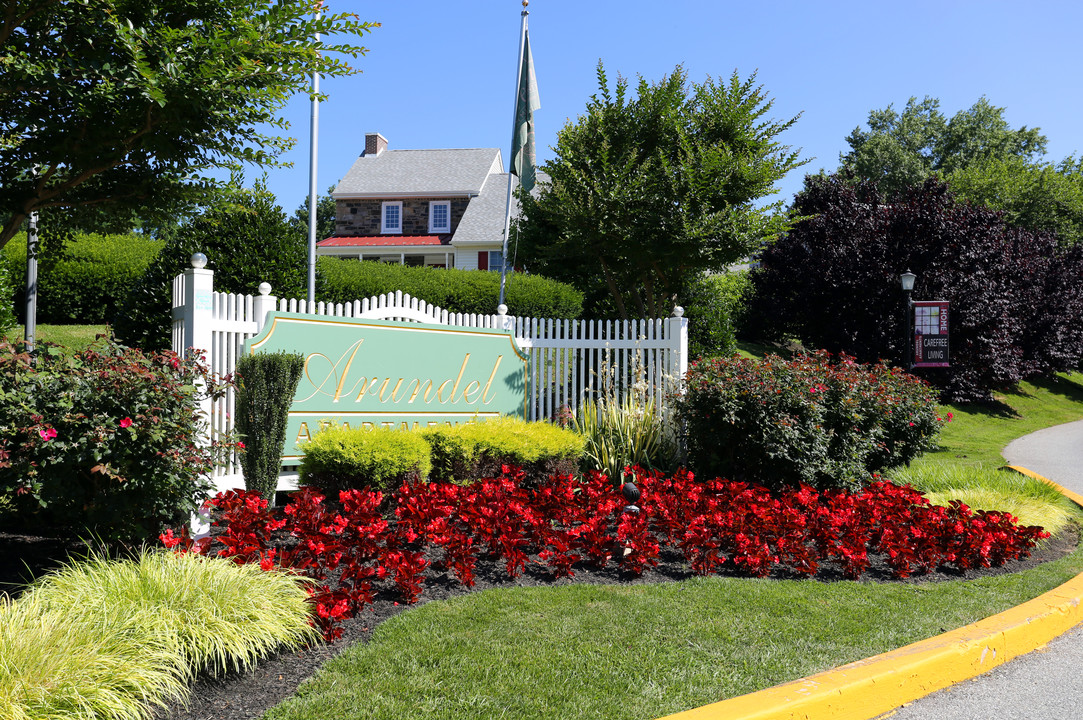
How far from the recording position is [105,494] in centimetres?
415

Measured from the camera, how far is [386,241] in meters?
33.4

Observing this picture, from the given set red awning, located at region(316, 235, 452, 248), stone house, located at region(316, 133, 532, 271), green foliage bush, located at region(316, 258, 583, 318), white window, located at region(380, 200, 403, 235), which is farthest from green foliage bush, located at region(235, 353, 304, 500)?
white window, located at region(380, 200, 403, 235)

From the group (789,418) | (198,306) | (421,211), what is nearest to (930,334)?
(789,418)

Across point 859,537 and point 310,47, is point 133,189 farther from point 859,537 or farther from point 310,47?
point 859,537

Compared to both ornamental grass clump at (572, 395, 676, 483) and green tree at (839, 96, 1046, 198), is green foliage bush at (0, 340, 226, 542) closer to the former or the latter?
ornamental grass clump at (572, 395, 676, 483)

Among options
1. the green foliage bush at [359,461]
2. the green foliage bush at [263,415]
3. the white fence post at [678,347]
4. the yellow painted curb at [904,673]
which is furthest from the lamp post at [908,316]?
the green foliage bush at [263,415]

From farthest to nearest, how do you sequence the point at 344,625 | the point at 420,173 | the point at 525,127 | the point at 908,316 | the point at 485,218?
1. the point at 420,173
2. the point at 485,218
3. the point at 908,316
4. the point at 525,127
5. the point at 344,625

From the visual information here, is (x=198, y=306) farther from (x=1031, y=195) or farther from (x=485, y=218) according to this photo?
(x=1031, y=195)

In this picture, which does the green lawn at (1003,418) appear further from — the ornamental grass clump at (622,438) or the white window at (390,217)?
the white window at (390,217)

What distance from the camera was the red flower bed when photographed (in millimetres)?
4484

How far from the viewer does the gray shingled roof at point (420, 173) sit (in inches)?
1345

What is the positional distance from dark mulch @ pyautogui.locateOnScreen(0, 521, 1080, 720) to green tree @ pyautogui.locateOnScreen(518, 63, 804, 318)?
22.7 feet

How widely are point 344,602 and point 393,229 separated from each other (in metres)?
31.9

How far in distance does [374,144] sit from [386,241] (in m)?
7.04
